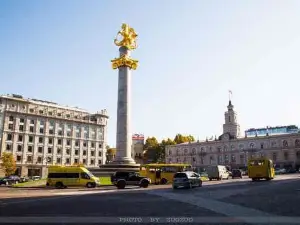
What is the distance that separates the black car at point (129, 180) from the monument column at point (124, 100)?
36.2ft

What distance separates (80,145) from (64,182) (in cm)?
6561

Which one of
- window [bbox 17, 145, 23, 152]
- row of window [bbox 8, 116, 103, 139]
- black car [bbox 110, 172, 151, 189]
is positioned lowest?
black car [bbox 110, 172, 151, 189]

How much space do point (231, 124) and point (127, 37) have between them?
240 ft

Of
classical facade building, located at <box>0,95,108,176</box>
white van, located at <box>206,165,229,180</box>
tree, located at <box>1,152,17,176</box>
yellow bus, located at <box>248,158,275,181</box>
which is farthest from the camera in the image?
classical facade building, located at <box>0,95,108,176</box>

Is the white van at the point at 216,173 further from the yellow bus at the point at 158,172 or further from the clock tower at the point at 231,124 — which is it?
the clock tower at the point at 231,124

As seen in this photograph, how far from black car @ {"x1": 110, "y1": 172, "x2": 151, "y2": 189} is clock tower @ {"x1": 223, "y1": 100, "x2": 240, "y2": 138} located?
83278 mm

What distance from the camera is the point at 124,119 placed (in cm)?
4997

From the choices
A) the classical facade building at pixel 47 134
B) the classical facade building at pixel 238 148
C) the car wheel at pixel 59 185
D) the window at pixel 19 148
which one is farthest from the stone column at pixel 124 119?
the classical facade building at pixel 238 148

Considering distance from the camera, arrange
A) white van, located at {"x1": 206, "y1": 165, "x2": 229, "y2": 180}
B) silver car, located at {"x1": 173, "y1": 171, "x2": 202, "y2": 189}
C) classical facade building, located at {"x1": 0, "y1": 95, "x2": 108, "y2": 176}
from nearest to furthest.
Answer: silver car, located at {"x1": 173, "y1": 171, "x2": 202, "y2": 189} < white van, located at {"x1": 206, "y1": 165, "x2": 229, "y2": 180} < classical facade building, located at {"x1": 0, "y1": 95, "x2": 108, "y2": 176}

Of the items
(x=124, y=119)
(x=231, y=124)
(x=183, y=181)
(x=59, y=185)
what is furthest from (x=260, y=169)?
(x=231, y=124)

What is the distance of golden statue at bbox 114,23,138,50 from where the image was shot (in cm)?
5394

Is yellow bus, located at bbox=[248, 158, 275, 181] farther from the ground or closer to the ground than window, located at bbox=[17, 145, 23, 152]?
closer to the ground

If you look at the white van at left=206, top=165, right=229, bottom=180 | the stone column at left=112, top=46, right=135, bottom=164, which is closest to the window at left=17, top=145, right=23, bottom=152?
the stone column at left=112, top=46, right=135, bottom=164

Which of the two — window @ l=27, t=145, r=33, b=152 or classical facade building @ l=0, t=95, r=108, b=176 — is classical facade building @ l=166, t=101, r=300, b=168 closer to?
classical facade building @ l=0, t=95, r=108, b=176
